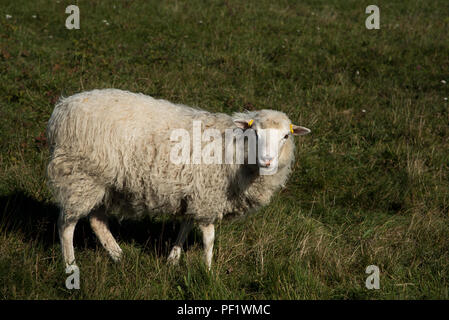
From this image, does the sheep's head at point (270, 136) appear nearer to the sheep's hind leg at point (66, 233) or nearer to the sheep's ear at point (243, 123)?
the sheep's ear at point (243, 123)

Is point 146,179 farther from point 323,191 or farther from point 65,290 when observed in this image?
point 323,191

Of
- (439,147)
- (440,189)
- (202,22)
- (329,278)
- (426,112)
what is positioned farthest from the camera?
(202,22)

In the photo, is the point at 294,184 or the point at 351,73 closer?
the point at 294,184

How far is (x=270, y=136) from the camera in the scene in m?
3.42

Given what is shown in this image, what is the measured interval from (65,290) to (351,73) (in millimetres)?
6371

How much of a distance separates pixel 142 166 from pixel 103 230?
1002 mm

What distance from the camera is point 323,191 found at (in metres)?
5.04

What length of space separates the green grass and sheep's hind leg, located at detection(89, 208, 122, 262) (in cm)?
17

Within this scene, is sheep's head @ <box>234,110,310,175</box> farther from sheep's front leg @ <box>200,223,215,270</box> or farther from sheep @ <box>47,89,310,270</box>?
sheep's front leg @ <box>200,223,215,270</box>

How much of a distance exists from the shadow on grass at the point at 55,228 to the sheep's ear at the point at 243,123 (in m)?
1.30

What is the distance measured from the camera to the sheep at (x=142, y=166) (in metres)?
3.54

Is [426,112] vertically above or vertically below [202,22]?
below

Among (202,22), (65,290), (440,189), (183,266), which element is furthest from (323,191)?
(202,22)

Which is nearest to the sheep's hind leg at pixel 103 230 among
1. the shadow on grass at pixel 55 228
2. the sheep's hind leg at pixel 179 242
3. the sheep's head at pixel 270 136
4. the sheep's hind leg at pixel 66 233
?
the shadow on grass at pixel 55 228
